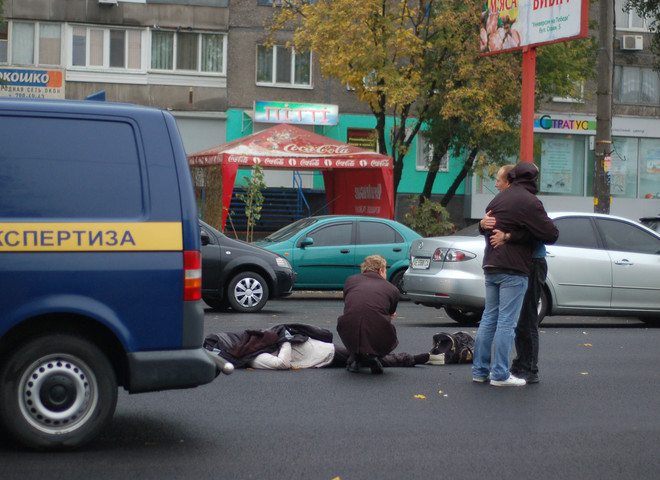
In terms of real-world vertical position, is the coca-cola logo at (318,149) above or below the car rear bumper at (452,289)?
above

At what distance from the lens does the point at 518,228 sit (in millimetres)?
8516

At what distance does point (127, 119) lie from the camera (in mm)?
5820

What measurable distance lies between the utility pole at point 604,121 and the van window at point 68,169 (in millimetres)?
15632

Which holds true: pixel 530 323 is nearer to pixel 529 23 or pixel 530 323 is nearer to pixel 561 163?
pixel 529 23

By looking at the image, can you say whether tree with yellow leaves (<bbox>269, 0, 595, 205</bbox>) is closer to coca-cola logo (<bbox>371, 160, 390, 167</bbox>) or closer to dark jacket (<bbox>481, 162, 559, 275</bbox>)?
coca-cola logo (<bbox>371, 160, 390, 167</bbox>)

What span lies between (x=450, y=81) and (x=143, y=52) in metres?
12.6

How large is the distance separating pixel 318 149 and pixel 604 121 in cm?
700

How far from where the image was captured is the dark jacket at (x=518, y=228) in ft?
27.8

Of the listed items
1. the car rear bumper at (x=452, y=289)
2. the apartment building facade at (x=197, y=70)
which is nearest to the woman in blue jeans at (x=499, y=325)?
the car rear bumper at (x=452, y=289)

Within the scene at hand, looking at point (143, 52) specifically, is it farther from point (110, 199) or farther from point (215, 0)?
point (110, 199)

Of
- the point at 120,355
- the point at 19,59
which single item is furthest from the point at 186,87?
the point at 120,355

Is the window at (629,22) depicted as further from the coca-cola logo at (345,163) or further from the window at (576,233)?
the window at (576,233)

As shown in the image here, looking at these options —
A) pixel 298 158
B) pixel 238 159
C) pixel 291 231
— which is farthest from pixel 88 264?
pixel 298 158

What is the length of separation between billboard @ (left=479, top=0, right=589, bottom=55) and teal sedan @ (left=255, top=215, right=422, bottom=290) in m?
5.45
